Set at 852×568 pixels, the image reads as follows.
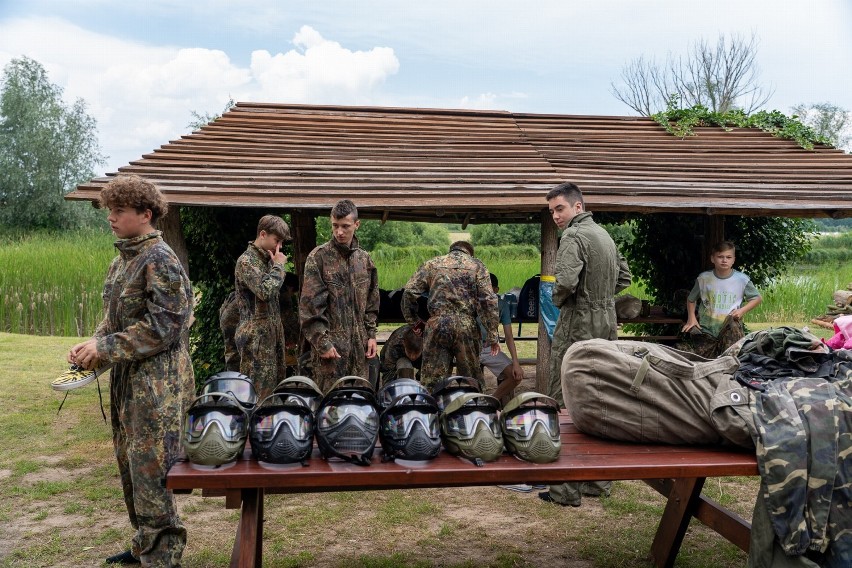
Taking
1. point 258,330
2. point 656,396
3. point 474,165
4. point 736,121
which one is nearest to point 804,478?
point 656,396

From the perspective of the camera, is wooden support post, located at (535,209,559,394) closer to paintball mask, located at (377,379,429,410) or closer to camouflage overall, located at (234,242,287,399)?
camouflage overall, located at (234,242,287,399)

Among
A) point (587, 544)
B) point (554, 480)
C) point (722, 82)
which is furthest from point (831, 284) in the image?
point (722, 82)

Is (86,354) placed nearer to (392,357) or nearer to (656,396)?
(656,396)

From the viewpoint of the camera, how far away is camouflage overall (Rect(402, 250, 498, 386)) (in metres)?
7.18

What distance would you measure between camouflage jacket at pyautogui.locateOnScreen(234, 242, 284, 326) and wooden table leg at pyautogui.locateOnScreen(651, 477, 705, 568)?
3.82 metres

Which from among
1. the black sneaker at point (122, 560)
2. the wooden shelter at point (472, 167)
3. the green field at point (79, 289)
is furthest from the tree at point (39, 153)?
the black sneaker at point (122, 560)

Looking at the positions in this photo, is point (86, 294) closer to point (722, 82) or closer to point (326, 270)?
point (326, 270)

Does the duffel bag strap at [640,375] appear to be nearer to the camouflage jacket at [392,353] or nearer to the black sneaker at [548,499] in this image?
the black sneaker at [548,499]

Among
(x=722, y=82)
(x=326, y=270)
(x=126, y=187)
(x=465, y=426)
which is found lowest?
(x=465, y=426)

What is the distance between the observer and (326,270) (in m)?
6.48

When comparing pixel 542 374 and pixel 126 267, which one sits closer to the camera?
pixel 126 267

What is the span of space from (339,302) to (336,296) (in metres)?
0.06

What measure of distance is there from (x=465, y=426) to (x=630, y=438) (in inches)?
37.2

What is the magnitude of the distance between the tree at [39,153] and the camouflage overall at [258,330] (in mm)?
34016
